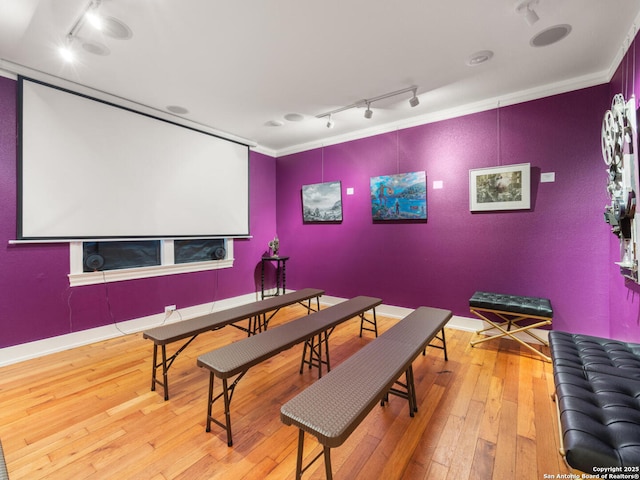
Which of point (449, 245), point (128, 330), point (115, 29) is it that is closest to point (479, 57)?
point (449, 245)

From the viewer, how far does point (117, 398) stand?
2174 millimetres

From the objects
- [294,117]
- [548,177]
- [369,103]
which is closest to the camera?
[548,177]

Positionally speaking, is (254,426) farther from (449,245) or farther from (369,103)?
(369,103)

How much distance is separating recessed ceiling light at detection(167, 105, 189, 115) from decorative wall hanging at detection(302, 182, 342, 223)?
215cm

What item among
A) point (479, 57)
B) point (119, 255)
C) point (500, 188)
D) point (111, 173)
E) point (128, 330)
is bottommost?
point (128, 330)

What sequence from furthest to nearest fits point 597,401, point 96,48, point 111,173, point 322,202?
point 322,202
point 111,173
point 96,48
point 597,401

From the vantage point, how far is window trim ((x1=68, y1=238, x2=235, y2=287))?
308 centimetres

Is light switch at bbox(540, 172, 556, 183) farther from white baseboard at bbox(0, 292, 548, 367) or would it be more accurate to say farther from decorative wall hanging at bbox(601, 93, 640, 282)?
white baseboard at bbox(0, 292, 548, 367)

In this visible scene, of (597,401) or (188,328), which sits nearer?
(597,401)

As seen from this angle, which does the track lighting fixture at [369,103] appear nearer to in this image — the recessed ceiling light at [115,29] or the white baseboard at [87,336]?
the recessed ceiling light at [115,29]

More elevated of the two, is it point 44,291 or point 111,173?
point 111,173

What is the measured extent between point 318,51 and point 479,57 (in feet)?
4.77

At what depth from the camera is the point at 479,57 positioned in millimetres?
2557

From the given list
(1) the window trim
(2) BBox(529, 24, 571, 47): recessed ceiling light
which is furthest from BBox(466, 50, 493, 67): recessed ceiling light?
(1) the window trim
